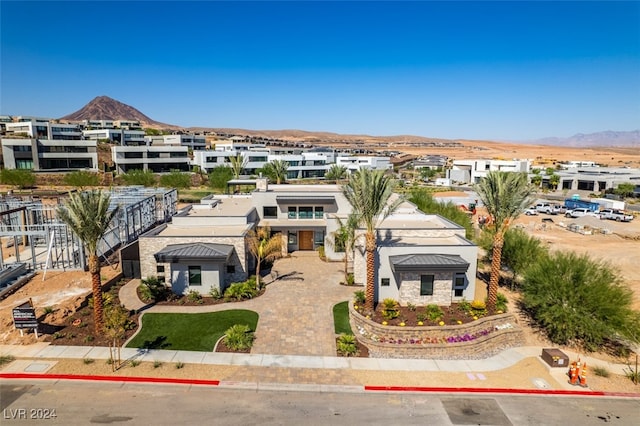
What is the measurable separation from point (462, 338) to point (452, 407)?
18.7ft

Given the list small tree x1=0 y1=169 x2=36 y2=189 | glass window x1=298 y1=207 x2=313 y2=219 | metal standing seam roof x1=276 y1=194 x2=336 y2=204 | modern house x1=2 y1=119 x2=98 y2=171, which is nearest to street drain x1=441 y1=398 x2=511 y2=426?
metal standing seam roof x1=276 y1=194 x2=336 y2=204

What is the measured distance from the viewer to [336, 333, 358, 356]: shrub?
63.0ft

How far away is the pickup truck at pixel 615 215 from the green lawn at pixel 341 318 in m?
63.6

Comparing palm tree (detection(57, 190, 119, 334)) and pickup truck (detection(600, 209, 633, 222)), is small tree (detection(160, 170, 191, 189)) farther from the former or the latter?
pickup truck (detection(600, 209, 633, 222))

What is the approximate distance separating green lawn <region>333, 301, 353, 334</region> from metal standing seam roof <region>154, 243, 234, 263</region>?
7.98 meters

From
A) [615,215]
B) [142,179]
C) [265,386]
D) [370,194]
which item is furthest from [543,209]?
[142,179]

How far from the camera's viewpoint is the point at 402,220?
3275cm

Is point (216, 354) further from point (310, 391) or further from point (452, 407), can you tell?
point (452, 407)

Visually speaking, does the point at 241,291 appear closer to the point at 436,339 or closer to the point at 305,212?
the point at 436,339

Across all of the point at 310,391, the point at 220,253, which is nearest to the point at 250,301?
the point at 220,253

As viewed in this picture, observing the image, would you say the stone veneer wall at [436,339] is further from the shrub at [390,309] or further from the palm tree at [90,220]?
the palm tree at [90,220]

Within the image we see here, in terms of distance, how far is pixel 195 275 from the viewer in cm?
2552

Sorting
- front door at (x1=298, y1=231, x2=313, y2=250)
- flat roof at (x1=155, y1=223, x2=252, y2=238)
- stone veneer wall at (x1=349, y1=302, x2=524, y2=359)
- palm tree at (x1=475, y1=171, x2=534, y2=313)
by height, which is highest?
palm tree at (x1=475, y1=171, x2=534, y2=313)

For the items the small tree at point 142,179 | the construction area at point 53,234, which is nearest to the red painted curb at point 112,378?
Answer: the construction area at point 53,234
